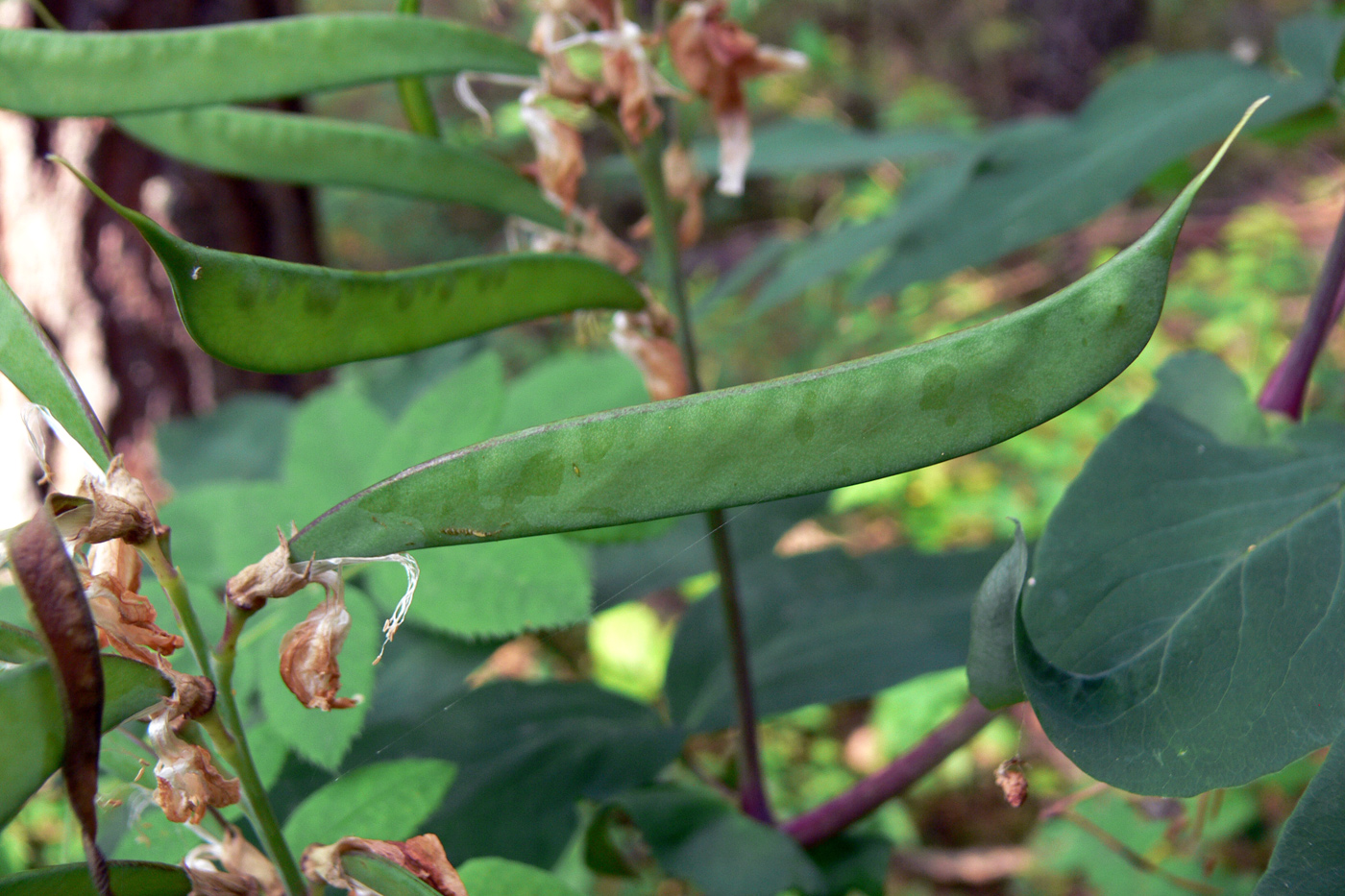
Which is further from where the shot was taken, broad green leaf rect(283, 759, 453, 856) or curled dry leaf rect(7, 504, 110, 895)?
broad green leaf rect(283, 759, 453, 856)

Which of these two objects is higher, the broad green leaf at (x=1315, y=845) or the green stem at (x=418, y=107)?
the green stem at (x=418, y=107)

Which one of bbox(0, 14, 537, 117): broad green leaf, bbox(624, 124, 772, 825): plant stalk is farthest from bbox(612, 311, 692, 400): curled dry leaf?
bbox(0, 14, 537, 117): broad green leaf

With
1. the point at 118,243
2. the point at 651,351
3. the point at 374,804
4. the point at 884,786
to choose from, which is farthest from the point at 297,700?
the point at 118,243

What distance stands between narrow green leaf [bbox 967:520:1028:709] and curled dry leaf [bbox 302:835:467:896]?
0.72 ft

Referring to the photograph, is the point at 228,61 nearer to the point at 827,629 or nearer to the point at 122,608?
the point at 122,608

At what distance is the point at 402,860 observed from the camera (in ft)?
1.12

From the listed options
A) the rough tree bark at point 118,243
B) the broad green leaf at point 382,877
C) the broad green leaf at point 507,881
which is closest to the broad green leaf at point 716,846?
the broad green leaf at point 507,881

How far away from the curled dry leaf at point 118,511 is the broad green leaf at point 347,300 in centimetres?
6

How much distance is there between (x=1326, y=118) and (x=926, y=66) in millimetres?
4408

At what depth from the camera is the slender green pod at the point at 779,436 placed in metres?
0.32

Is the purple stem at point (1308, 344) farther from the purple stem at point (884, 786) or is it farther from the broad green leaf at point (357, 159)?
the broad green leaf at point (357, 159)

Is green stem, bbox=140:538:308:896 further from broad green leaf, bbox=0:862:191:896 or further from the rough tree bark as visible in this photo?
the rough tree bark

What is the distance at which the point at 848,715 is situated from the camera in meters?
2.26

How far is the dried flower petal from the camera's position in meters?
0.32
